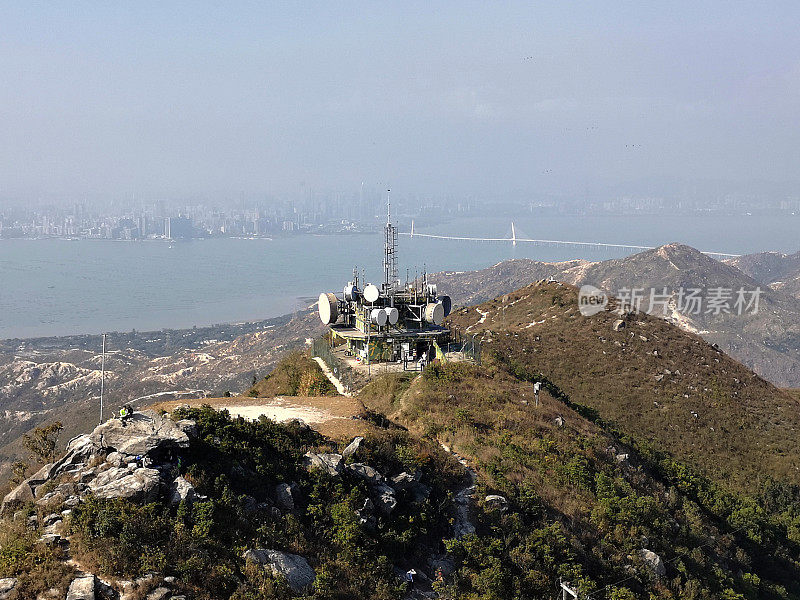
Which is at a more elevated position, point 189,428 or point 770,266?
point 189,428

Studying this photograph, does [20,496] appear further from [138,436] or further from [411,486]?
[411,486]

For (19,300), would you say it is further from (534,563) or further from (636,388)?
(534,563)

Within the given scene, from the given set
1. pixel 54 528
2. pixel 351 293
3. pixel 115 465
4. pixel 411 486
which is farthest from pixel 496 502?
pixel 351 293

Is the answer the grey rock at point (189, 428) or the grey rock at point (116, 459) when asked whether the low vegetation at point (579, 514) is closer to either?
the grey rock at point (189, 428)

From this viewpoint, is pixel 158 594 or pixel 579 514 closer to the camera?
pixel 158 594

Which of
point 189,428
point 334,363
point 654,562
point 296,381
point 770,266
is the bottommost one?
point 770,266

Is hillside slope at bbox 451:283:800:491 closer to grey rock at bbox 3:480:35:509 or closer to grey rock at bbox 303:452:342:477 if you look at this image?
grey rock at bbox 303:452:342:477

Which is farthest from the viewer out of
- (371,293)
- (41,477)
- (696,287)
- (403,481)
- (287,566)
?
(696,287)
